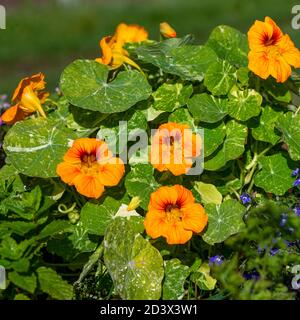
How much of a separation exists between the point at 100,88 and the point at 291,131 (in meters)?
0.70

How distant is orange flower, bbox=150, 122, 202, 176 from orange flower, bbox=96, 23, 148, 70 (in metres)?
0.44

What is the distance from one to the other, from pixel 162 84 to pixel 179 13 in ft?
18.7

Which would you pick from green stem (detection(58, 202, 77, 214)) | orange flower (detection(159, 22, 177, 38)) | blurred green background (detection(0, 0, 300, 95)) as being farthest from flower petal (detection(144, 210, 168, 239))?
blurred green background (detection(0, 0, 300, 95))

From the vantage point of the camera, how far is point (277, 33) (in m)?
2.78

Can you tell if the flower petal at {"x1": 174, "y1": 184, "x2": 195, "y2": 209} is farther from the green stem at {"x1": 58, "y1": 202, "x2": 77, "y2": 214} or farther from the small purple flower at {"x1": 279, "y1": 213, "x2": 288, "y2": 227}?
the green stem at {"x1": 58, "y1": 202, "x2": 77, "y2": 214}

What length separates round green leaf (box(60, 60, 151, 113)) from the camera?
8.91 feet

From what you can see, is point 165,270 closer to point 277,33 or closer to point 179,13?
point 277,33

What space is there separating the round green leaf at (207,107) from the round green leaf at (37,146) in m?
0.45

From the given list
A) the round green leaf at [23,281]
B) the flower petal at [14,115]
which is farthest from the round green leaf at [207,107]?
the round green leaf at [23,281]

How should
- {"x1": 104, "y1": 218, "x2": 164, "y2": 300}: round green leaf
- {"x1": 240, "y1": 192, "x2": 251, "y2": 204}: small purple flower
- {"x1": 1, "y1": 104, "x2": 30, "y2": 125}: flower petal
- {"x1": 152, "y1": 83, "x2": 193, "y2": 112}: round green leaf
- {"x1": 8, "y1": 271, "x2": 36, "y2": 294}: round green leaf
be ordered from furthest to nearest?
{"x1": 1, "y1": 104, "x2": 30, "y2": 125}: flower petal → {"x1": 152, "y1": 83, "x2": 193, "y2": 112}: round green leaf → {"x1": 240, "y1": 192, "x2": 251, "y2": 204}: small purple flower → {"x1": 104, "y1": 218, "x2": 164, "y2": 300}: round green leaf → {"x1": 8, "y1": 271, "x2": 36, "y2": 294}: round green leaf

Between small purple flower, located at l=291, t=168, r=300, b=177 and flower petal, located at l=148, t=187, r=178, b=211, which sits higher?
small purple flower, located at l=291, t=168, r=300, b=177

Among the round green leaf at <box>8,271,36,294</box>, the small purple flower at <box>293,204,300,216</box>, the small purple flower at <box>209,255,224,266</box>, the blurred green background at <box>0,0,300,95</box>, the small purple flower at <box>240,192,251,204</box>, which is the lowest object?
the blurred green background at <box>0,0,300,95</box>
